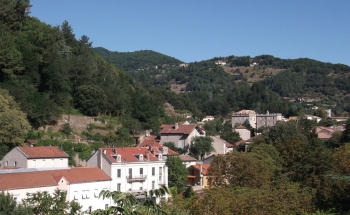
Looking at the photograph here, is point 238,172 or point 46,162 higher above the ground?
point 46,162

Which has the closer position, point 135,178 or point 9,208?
point 9,208

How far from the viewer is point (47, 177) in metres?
39.4

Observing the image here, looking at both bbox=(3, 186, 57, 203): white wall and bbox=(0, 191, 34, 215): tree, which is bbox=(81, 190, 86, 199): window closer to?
bbox=(3, 186, 57, 203): white wall

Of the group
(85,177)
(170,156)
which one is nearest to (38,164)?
(85,177)

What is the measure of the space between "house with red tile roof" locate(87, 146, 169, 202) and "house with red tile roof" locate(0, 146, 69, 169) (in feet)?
10.9

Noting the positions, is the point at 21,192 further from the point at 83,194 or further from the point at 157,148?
the point at 157,148

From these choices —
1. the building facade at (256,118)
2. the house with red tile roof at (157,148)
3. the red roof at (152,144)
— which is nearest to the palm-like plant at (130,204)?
the house with red tile roof at (157,148)

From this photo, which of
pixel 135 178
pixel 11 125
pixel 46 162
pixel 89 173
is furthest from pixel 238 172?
pixel 11 125

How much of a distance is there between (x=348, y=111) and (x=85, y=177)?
512 feet

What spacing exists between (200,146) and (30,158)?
28069 mm

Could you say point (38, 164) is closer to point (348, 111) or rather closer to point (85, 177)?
point (85, 177)

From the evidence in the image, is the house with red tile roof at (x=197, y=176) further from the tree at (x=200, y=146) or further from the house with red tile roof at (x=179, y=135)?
the house with red tile roof at (x=179, y=135)

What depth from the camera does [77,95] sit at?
63.0 m

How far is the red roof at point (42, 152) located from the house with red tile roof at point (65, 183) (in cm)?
430
